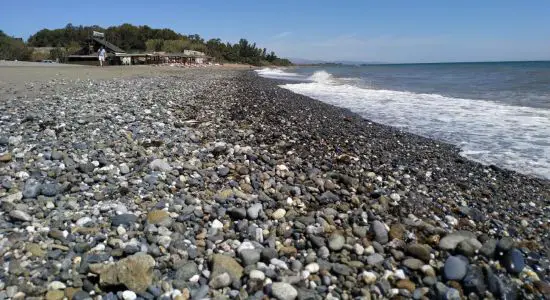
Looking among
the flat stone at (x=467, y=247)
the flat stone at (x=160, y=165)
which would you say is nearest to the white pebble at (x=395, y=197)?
the flat stone at (x=467, y=247)

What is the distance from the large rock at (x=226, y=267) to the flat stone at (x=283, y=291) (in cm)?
32

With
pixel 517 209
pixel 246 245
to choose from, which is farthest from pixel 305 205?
pixel 517 209

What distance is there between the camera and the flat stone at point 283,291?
8.05ft

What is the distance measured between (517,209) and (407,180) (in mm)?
1358

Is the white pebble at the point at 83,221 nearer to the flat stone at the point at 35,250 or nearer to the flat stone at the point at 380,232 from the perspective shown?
the flat stone at the point at 35,250

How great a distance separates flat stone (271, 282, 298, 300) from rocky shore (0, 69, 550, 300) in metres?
0.01

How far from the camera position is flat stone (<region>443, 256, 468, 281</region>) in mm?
2787

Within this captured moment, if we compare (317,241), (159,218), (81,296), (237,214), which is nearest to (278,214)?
(237,214)

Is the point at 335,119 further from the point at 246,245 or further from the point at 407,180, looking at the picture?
the point at 246,245

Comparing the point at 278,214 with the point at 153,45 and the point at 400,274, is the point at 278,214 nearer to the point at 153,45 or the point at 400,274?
the point at 400,274

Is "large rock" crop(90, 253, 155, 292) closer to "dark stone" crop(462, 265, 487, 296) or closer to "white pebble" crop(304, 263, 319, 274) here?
"white pebble" crop(304, 263, 319, 274)

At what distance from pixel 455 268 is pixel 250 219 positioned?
191 centimetres

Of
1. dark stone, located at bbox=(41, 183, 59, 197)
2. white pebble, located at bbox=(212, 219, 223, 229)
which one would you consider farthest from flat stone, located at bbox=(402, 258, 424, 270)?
dark stone, located at bbox=(41, 183, 59, 197)

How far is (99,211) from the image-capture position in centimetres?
343
